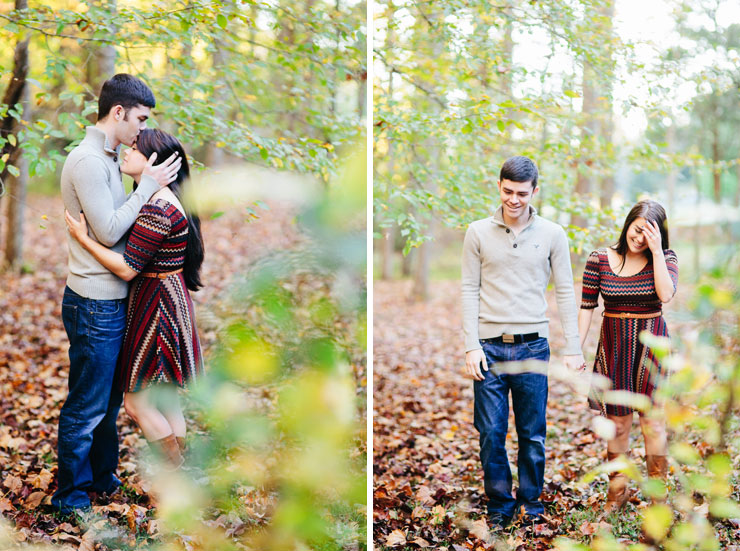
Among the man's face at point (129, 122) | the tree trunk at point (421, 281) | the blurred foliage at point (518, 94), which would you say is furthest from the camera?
the tree trunk at point (421, 281)

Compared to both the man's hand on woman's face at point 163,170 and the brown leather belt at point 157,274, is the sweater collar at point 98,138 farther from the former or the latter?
the brown leather belt at point 157,274

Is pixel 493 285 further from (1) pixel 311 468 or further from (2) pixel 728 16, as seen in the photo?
(2) pixel 728 16

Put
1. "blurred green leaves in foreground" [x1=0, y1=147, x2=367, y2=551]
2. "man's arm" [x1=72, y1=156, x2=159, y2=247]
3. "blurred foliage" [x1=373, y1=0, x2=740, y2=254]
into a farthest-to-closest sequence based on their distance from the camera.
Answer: "blurred foliage" [x1=373, y1=0, x2=740, y2=254] → "man's arm" [x1=72, y1=156, x2=159, y2=247] → "blurred green leaves in foreground" [x1=0, y1=147, x2=367, y2=551]

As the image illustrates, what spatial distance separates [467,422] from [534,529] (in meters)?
1.58

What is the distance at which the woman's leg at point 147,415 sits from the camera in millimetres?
2156

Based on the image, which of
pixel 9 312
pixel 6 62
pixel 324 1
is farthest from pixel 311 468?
pixel 9 312

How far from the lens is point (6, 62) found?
12.1 feet

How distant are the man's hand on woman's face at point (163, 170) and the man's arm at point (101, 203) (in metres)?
0.05

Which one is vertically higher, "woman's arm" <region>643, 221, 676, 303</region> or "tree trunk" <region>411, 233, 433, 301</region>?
"woman's arm" <region>643, 221, 676, 303</region>

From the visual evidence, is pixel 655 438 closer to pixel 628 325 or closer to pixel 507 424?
pixel 628 325

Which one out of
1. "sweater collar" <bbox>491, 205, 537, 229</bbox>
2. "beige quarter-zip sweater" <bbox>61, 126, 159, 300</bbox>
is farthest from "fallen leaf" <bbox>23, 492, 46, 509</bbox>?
"sweater collar" <bbox>491, 205, 537, 229</bbox>

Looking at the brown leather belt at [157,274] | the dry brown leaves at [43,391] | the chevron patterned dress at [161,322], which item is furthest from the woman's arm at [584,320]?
the brown leather belt at [157,274]

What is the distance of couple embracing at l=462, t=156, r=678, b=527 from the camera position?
7.07 feet

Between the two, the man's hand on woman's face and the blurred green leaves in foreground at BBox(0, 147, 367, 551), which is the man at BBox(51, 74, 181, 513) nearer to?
the man's hand on woman's face
